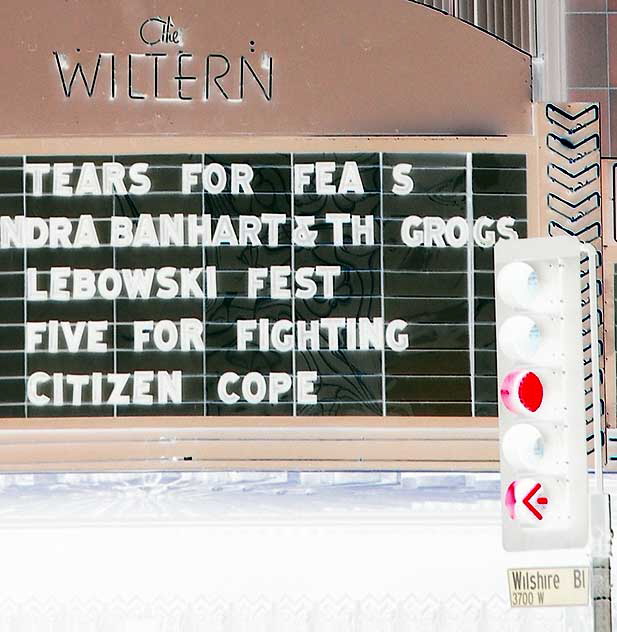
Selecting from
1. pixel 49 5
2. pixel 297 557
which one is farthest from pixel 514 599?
pixel 49 5

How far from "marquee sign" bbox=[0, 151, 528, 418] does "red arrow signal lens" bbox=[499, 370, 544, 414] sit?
161 inches

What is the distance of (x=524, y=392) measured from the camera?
204 inches

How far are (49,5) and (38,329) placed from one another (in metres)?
2.28

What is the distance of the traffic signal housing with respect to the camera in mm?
5176

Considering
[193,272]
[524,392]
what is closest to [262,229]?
[193,272]

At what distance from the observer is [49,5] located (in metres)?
9.44

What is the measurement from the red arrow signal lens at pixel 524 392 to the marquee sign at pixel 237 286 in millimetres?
4085

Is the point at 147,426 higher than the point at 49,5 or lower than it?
lower

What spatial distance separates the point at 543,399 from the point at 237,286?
4421mm

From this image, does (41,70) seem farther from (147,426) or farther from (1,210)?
(147,426)

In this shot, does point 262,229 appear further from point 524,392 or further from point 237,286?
point 524,392

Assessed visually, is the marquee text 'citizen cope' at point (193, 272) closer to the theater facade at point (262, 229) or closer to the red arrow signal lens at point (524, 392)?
the theater facade at point (262, 229)

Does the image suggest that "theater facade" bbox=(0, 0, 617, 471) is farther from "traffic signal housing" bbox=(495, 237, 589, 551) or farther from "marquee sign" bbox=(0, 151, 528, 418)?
"traffic signal housing" bbox=(495, 237, 589, 551)

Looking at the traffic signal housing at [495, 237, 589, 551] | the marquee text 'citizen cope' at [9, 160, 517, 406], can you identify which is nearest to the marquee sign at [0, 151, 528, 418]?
the marquee text 'citizen cope' at [9, 160, 517, 406]
